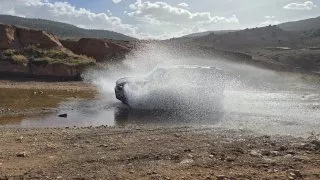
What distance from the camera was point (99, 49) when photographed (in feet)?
130

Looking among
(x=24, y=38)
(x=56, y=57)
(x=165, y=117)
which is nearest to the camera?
(x=165, y=117)

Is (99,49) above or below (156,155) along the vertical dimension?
above

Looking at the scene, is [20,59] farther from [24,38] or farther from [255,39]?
[255,39]

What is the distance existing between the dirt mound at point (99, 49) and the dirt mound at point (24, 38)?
2.08 metres

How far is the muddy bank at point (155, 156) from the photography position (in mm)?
6094

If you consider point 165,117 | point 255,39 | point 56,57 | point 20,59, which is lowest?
point 165,117

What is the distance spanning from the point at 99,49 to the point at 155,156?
33419 mm

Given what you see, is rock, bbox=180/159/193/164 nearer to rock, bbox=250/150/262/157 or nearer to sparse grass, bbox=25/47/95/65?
rock, bbox=250/150/262/157

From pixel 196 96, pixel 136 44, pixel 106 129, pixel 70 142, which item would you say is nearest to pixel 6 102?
pixel 196 96

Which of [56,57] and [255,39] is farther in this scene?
[255,39]

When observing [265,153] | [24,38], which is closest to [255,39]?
[24,38]

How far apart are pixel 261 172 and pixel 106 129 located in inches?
188

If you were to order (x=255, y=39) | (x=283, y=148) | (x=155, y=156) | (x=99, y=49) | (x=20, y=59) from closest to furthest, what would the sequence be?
1. (x=155, y=156)
2. (x=283, y=148)
3. (x=20, y=59)
4. (x=99, y=49)
5. (x=255, y=39)

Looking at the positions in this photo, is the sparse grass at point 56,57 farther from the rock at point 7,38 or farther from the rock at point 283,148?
the rock at point 283,148
